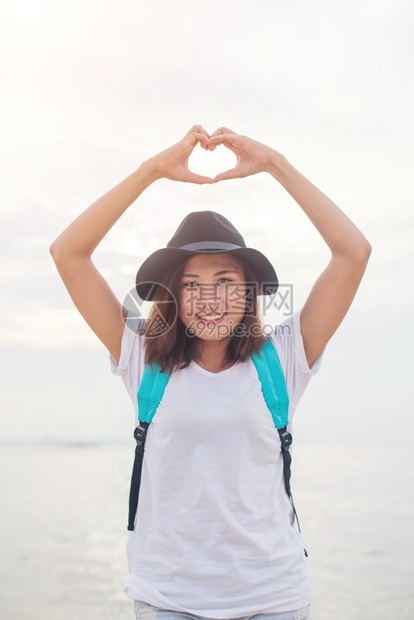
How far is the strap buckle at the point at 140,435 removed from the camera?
2579 millimetres

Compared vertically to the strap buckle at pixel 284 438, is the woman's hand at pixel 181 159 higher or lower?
higher

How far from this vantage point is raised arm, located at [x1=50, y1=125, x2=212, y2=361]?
9.31 ft

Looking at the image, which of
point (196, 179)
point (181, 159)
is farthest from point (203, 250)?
point (181, 159)

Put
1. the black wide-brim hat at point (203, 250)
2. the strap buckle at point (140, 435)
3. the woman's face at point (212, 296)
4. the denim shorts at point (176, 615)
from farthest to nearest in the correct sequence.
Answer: the black wide-brim hat at point (203, 250)
the woman's face at point (212, 296)
the strap buckle at point (140, 435)
the denim shorts at point (176, 615)

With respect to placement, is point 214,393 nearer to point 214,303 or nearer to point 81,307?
point 214,303

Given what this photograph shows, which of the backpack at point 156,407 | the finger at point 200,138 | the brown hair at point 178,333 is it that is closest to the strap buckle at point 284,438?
the backpack at point 156,407

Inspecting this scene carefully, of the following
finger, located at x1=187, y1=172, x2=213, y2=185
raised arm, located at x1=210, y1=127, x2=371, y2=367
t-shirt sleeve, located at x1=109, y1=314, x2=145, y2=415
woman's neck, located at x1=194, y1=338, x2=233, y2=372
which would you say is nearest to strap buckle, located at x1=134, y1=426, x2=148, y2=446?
t-shirt sleeve, located at x1=109, y1=314, x2=145, y2=415

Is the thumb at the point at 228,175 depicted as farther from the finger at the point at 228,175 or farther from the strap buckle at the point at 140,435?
the strap buckle at the point at 140,435

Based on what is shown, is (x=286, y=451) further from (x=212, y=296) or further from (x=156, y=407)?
(x=212, y=296)

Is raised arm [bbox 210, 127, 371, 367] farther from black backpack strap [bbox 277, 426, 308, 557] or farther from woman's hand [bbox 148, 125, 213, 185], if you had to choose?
black backpack strap [bbox 277, 426, 308, 557]

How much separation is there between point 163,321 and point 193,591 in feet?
3.71

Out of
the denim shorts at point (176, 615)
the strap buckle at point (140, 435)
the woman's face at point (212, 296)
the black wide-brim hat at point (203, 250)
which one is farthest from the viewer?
the black wide-brim hat at point (203, 250)

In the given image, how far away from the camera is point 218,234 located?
2.90 metres

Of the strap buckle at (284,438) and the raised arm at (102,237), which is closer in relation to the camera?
the strap buckle at (284,438)
